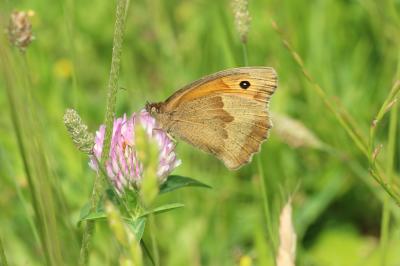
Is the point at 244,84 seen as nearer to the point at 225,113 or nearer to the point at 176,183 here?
the point at 225,113

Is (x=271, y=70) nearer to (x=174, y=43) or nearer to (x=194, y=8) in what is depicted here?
(x=174, y=43)

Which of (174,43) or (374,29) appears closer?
(374,29)

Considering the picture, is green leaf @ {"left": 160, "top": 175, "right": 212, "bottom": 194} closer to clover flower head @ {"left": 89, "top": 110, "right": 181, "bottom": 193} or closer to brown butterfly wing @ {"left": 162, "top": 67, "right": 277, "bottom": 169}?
clover flower head @ {"left": 89, "top": 110, "right": 181, "bottom": 193}

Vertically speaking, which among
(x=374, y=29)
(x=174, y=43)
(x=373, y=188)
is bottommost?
(x=373, y=188)

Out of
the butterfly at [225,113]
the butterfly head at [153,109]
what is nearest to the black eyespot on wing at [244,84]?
the butterfly at [225,113]

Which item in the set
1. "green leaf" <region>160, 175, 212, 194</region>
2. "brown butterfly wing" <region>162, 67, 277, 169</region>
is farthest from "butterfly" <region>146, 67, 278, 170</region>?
"green leaf" <region>160, 175, 212, 194</region>

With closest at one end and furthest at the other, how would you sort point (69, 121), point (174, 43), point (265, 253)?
point (69, 121), point (265, 253), point (174, 43)

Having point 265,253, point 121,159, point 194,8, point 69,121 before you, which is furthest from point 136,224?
point 194,8
